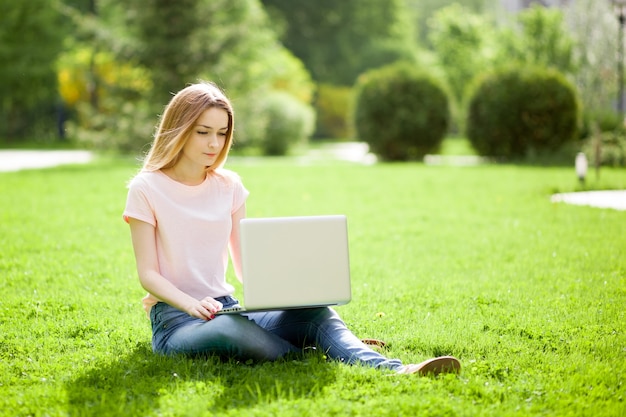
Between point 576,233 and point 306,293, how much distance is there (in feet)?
17.6

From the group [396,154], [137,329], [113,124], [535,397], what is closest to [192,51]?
[113,124]

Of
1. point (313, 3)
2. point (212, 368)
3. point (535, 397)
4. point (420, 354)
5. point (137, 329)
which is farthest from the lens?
point (313, 3)

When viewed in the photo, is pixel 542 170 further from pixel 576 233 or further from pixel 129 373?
pixel 129 373

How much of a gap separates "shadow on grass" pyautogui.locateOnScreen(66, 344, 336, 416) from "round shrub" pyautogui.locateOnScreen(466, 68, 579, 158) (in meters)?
16.5

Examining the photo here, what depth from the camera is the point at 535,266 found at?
6.58m

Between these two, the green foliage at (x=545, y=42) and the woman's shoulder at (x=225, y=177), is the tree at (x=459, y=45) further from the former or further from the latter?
the woman's shoulder at (x=225, y=177)

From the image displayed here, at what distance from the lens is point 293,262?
3.45m

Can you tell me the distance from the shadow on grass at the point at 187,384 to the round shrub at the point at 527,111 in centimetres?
1646

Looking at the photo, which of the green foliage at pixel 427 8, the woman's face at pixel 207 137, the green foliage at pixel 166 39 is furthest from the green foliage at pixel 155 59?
the green foliage at pixel 427 8

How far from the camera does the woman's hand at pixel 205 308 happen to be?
359cm

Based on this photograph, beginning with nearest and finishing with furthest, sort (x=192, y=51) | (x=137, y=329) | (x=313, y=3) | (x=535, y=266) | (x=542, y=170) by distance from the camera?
(x=137, y=329), (x=535, y=266), (x=542, y=170), (x=192, y=51), (x=313, y=3)

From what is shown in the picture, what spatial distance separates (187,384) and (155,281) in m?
0.53

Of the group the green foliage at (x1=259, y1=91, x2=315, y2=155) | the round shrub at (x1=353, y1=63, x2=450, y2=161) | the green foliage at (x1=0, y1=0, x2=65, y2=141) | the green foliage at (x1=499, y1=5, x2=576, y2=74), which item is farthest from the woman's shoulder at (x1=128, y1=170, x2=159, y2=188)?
the green foliage at (x1=0, y1=0, x2=65, y2=141)

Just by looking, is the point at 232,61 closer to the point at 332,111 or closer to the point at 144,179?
the point at 144,179
